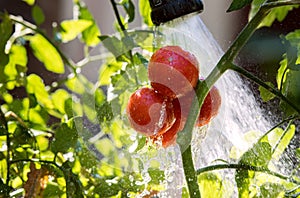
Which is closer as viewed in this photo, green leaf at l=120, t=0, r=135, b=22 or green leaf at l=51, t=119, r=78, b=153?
green leaf at l=51, t=119, r=78, b=153

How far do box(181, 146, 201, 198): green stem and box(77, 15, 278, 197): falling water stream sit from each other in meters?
0.02

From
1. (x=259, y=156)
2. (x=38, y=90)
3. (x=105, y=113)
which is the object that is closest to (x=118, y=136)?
(x=105, y=113)

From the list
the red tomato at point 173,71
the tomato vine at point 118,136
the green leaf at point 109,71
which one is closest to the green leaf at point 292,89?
the tomato vine at point 118,136

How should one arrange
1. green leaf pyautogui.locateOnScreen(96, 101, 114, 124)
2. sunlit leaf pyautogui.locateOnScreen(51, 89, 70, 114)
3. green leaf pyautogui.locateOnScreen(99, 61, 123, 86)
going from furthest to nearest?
sunlit leaf pyautogui.locateOnScreen(51, 89, 70, 114)
green leaf pyautogui.locateOnScreen(99, 61, 123, 86)
green leaf pyautogui.locateOnScreen(96, 101, 114, 124)

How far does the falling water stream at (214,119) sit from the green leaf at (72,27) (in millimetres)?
336

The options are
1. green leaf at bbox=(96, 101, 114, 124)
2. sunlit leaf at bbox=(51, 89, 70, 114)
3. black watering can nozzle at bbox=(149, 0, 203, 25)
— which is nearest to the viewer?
black watering can nozzle at bbox=(149, 0, 203, 25)

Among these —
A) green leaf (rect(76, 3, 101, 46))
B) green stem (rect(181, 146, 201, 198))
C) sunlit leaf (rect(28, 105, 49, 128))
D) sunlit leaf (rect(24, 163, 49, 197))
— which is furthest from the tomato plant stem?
green leaf (rect(76, 3, 101, 46))

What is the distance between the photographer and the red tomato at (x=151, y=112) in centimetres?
47

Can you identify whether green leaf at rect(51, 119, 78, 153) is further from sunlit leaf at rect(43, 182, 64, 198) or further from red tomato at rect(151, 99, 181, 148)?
red tomato at rect(151, 99, 181, 148)

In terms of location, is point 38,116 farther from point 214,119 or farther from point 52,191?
point 214,119

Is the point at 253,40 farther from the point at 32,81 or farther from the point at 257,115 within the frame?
the point at 32,81

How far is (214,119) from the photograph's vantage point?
0.51m

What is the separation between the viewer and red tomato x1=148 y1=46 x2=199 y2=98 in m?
0.47

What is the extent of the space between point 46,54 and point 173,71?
0.42 meters
